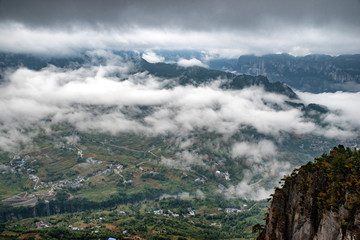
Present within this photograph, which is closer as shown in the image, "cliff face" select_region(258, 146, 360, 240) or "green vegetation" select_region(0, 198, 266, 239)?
"cliff face" select_region(258, 146, 360, 240)

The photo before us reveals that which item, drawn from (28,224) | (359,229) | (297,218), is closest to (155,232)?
(28,224)

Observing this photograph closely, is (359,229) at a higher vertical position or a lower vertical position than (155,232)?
higher

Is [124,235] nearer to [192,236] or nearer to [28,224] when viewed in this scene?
[192,236]

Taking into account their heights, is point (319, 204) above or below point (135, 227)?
above

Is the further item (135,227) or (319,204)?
(135,227)

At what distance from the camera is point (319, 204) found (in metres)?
40.8

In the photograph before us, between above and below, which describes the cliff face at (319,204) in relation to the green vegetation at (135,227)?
above

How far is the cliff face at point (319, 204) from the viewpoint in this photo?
35875 mm

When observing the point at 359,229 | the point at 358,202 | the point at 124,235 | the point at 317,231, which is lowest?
the point at 124,235

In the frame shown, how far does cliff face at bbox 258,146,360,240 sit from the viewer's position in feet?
118

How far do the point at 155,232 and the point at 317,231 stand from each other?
440ft

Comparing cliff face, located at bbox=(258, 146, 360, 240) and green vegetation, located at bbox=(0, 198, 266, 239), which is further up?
cliff face, located at bbox=(258, 146, 360, 240)

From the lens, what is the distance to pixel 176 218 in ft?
644

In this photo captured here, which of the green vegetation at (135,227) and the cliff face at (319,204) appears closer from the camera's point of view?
the cliff face at (319,204)
